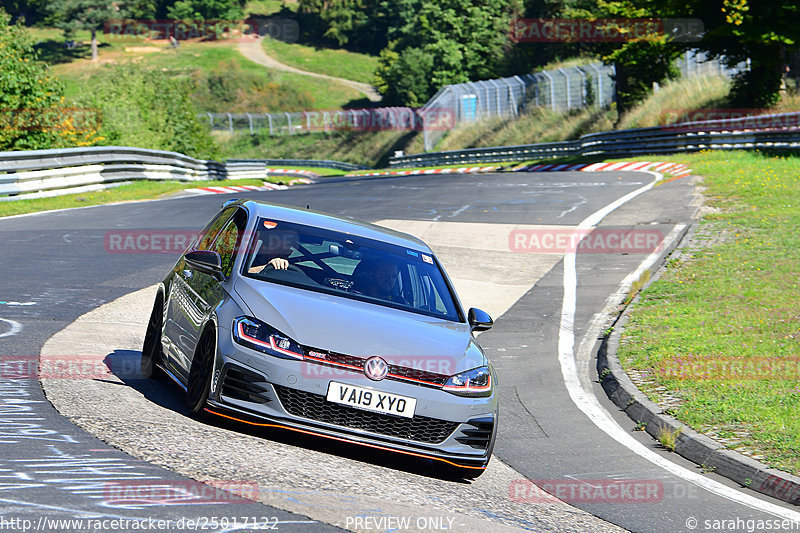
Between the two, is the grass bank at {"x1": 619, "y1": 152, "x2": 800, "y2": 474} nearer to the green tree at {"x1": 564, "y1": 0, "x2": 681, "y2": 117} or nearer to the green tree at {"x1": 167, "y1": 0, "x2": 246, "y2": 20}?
the green tree at {"x1": 564, "y1": 0, "x2": 681, "y2": 117}

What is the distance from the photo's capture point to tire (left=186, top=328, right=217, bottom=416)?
→ 21.5ft

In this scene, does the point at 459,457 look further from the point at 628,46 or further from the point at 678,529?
the point at 628,46

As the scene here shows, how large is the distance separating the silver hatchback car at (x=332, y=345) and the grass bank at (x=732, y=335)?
2433 millimetres

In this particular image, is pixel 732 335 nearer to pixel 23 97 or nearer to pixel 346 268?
pixel 346 268

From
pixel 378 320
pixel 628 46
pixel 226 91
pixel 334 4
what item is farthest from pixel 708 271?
pixel 334 4

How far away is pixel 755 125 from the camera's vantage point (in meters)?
32.5

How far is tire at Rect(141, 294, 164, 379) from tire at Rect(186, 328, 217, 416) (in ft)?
3.97

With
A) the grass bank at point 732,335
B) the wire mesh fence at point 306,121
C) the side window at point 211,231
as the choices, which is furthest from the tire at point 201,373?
the wire mesh fence at point 306,121

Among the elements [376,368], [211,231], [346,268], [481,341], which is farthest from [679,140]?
[376,368]

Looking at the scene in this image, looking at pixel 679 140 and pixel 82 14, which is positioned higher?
pixel 82 14

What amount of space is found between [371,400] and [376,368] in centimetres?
21

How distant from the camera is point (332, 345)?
630cm

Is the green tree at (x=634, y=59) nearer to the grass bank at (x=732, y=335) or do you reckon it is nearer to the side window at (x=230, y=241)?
the grass bank at (x=732, y=335)

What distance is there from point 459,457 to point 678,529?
4.74 feet
